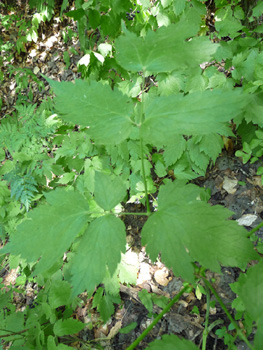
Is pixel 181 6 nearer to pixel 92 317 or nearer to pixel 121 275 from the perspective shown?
pixel 121 275

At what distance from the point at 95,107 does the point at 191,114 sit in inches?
13.5

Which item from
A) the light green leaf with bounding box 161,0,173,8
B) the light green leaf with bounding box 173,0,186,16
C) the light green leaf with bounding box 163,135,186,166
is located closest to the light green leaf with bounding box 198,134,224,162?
the light green leaf with bounding box 163,135,186,166

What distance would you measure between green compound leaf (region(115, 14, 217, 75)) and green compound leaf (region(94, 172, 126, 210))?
455 mm

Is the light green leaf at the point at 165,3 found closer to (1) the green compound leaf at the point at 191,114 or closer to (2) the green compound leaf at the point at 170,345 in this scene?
(1) the green compound leaf at the point at 191,114

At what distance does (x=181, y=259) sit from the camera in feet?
2.71

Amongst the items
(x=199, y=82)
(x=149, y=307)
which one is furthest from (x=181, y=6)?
(x=149, y=307)

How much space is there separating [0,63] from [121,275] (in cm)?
529

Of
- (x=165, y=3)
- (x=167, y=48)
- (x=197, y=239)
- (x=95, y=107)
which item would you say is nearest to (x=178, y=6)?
(x=165, y=3)

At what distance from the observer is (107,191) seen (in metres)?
1.06

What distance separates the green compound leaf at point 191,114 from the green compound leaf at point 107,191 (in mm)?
265

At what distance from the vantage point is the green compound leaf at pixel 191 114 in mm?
784

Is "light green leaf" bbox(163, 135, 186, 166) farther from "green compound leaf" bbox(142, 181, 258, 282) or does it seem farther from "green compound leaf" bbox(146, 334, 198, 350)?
"green compound leaf" bbox(146, 334, 198, 350)

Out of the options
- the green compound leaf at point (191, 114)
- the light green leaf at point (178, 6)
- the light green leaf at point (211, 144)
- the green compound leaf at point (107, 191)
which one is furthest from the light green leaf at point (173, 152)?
the green compound leaf at point (191, 114)

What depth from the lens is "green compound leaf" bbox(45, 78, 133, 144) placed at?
92cm
